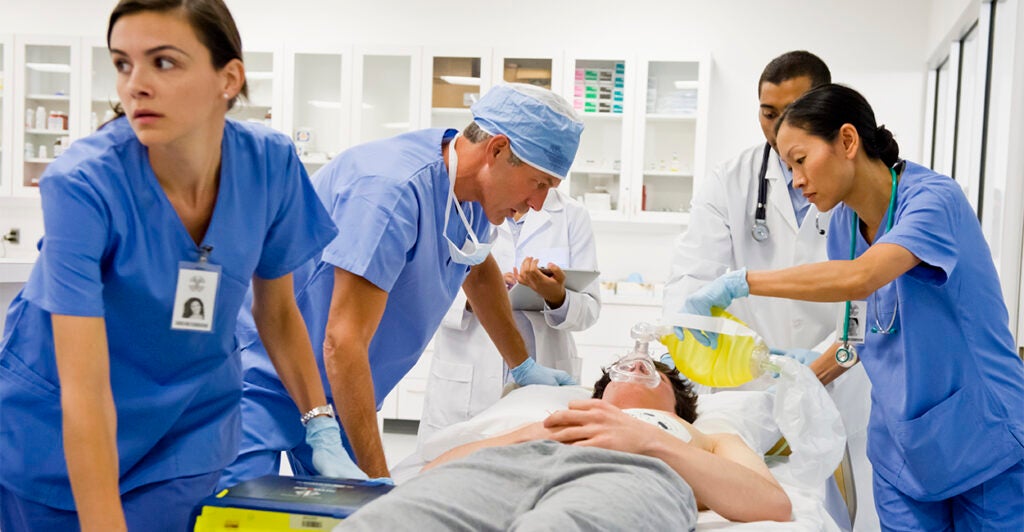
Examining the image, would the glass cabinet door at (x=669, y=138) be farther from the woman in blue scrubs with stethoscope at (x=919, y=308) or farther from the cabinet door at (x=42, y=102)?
the cabinet door at (x=42, y=102)

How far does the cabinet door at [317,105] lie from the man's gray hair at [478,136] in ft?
11.7

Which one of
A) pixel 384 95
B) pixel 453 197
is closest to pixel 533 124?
pixel 453 197

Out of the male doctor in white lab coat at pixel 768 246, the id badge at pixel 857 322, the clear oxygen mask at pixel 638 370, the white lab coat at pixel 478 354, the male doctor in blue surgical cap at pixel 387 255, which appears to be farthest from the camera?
the white lab coat at pixel 478 354

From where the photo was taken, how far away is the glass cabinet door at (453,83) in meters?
5.31

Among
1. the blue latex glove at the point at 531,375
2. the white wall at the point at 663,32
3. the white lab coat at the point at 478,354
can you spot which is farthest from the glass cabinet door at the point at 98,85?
the blue latex glove at the point at 531,375

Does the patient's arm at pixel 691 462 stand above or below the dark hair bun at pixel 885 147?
below

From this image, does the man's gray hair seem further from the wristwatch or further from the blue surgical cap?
the wristwatch

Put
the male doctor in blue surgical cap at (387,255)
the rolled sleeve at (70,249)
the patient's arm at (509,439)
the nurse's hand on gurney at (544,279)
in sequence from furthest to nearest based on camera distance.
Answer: the nurse's hand on gurney at (544,279)
the patient's arm at (509,439)
the male doctor in blue surgical cap at (387,255)
the rolled sleeve at (70,249)

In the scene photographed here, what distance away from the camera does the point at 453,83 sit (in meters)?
5.35

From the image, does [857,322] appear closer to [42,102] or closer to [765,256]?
[765,256]

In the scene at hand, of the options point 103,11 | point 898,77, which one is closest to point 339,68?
point 103,11

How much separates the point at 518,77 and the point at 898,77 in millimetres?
2297

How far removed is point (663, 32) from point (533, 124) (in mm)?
3882

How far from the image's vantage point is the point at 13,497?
51.3 inches
